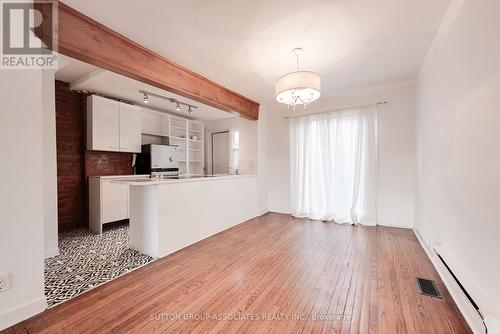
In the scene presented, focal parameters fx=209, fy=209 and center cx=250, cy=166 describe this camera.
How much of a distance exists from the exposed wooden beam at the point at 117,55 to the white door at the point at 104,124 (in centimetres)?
193

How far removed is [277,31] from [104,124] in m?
3.52

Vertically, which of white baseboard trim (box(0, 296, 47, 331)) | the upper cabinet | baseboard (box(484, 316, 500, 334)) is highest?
the upper cabinet

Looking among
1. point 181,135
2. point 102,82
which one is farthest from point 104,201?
point 181,135

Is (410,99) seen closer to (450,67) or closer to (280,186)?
→ (450,67)

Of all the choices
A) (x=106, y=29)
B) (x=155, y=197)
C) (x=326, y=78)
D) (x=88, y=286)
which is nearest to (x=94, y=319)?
(x=88, y=286)

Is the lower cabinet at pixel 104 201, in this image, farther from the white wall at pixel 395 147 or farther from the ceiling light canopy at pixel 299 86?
the white wall at pixel 395 147

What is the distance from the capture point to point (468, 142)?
1571 millimetres

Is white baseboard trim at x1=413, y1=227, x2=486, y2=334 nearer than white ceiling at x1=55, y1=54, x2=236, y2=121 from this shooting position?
Yes

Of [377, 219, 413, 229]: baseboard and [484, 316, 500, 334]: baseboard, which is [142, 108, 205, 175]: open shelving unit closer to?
[377, 219, 413, 229]: baseboard

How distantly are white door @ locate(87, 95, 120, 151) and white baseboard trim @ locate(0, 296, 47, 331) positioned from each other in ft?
9.15

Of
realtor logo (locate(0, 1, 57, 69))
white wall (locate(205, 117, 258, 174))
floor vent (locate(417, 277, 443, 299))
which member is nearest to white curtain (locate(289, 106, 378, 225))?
white wall (locate(205, 117, 258, 174))

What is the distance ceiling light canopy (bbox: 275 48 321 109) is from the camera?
230cm

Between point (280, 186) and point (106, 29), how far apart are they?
419 cm

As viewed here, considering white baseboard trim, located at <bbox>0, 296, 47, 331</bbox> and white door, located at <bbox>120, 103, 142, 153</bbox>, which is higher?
white door, located at <bbox>120, 103, 142, 153</bbox>
